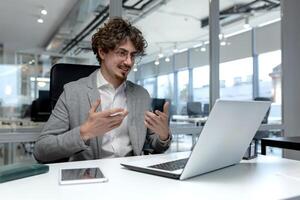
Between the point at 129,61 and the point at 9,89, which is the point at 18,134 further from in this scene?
the point at 129,61

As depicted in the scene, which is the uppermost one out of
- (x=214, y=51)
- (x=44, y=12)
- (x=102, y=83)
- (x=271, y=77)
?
(x=44, y=12)

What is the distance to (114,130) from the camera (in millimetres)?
1444

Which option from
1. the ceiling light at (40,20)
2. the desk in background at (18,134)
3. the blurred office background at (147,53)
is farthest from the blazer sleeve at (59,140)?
the ceiling light at (40,20)

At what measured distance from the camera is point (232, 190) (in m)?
0.73

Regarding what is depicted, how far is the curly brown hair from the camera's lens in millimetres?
1517

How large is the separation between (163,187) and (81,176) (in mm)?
236

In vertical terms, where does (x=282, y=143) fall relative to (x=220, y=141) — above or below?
below

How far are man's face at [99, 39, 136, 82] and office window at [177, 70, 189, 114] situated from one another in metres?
2.39

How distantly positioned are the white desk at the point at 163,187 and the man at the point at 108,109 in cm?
32

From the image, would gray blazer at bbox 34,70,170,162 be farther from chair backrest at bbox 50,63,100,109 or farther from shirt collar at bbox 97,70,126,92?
chair backrest at bbox 50,63,100,109

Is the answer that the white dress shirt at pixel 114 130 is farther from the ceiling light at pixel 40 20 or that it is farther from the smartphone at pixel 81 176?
the ceiling light at pixel 40 20

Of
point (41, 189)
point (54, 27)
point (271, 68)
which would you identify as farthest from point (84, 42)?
point (271, 68)

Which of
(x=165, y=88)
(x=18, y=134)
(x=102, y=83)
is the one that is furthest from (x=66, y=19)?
(x=102, y=83)

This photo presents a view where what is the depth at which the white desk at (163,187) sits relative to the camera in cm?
67
